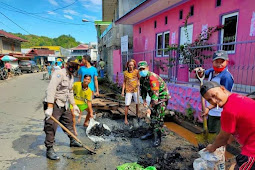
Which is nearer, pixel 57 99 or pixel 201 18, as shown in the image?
pixel 57 99

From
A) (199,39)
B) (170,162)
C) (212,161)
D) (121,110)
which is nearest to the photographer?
(212,161)

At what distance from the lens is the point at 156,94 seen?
3.20m

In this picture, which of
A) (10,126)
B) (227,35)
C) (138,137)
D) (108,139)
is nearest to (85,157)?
(108,139)

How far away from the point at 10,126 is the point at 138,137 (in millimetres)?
3472

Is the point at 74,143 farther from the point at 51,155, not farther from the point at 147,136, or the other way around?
the point at 147,136

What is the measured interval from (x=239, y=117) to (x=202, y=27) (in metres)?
5.76

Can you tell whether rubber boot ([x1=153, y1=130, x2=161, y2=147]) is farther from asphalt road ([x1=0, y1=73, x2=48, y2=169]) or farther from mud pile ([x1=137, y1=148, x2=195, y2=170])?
asphalt road ([x1=0, y1=73, x2=48, y2=169])

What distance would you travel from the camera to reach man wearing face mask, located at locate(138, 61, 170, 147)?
3207mm

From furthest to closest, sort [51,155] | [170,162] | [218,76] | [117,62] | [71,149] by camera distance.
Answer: [117,62], [71,149], [51,155], [170,162], [218,76]

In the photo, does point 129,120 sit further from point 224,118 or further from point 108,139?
point 224,118

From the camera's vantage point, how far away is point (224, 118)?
154 cm

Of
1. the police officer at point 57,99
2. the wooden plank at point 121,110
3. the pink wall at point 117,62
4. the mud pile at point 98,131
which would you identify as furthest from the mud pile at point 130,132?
the pink wall at point 117,62

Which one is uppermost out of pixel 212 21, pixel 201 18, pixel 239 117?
pixel 201 18

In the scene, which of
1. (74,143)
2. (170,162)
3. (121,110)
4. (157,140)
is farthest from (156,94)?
(121,110)
